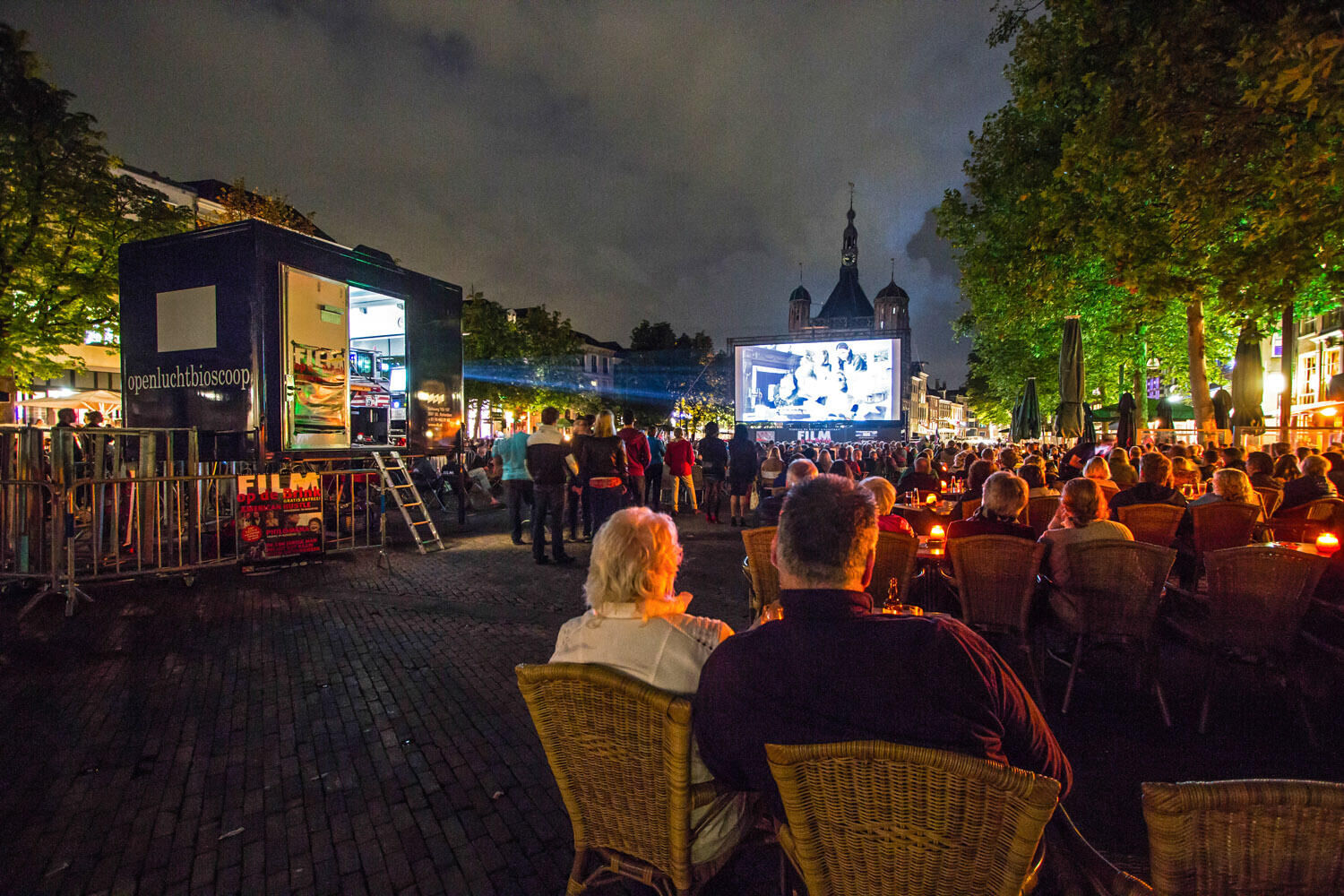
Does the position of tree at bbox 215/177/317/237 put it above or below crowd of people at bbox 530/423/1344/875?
above

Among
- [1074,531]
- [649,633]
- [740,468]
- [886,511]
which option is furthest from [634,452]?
[649,633]

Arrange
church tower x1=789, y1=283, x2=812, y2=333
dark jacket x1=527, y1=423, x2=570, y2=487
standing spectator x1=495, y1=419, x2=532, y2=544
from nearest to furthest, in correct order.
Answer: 1. dark jacket x1=527, y1=423, x2=570, y2=487
2. standing spectator x1=495, y1=419, x2=532, y2=544
3. church tower x1=789, y1=283, x2=812, y2=333

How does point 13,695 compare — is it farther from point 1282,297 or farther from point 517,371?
point 517,371

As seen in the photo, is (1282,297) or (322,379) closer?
(1282,297)

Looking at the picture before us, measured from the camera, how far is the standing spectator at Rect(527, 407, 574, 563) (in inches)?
322

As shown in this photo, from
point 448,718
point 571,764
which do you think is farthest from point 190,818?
point 571,764

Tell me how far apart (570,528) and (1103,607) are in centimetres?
841

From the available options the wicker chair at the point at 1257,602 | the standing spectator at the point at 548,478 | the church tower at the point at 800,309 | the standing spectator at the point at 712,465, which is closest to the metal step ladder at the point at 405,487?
the standing spectator at the point at 548,478

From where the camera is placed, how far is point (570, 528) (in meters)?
11.1

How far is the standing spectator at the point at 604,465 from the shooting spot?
850cm

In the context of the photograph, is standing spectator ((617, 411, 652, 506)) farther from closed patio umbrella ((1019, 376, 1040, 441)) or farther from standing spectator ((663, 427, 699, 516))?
closed patio umbrella ((1019, 376, 1040, 441))

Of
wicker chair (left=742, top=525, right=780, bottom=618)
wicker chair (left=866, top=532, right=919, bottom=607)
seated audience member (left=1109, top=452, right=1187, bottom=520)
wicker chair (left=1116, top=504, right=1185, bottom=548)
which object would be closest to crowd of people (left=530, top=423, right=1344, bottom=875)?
wicker chair (left=742, top=525, right=780, bottom=618)

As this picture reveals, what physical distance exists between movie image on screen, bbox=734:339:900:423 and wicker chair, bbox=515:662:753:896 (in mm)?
22069

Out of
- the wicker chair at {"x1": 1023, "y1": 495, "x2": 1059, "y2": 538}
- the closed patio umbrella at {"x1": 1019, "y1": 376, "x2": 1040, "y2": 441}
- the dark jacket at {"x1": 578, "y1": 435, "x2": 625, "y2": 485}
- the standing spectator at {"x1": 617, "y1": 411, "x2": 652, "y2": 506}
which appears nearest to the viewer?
the wicker chair at {"x1": 1023, "y1": 495, "x2": 1059, "y2": 538}
